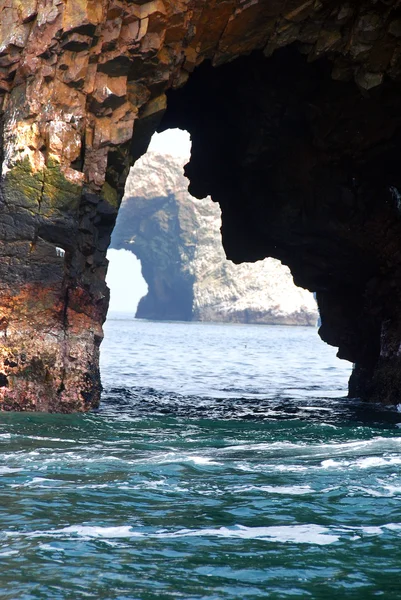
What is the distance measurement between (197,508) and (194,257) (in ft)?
554

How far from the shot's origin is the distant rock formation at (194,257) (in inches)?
6929

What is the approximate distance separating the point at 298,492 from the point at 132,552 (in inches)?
155

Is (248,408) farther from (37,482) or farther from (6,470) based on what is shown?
(37,482)

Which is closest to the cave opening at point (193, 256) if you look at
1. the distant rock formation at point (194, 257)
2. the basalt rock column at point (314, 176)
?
the distant rock formation at point (194, 257)

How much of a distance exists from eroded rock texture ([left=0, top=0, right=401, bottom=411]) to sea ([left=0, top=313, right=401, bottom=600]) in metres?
3.04

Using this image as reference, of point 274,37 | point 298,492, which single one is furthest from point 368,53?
point 298,492

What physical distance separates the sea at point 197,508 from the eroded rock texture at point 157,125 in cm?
304

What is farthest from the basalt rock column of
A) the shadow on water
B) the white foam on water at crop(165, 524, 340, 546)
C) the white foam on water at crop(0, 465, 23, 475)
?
the white foam on water at crop(165, 524, 340, 546)

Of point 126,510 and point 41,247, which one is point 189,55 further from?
point 126,510

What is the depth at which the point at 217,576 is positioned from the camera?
8.40 m

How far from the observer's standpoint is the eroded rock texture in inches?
Result: 771

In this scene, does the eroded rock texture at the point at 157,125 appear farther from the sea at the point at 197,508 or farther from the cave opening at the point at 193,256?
the cave opening at the point at 193,256

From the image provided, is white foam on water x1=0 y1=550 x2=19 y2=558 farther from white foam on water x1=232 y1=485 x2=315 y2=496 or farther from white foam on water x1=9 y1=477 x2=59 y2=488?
white foam on water x1=232 y1=485 x2=315 y2=496

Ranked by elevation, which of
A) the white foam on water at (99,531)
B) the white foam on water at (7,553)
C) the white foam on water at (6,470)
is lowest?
the white foam on water at (7,553)
